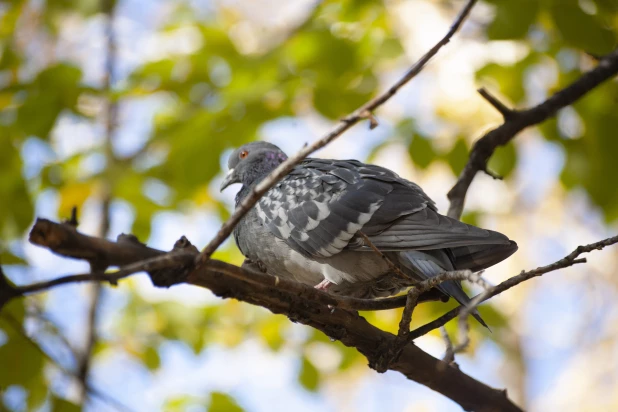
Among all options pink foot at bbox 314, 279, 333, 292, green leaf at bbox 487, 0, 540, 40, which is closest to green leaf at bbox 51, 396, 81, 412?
pink foot at bbox 314, 279, 333, 292

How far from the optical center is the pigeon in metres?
2.89

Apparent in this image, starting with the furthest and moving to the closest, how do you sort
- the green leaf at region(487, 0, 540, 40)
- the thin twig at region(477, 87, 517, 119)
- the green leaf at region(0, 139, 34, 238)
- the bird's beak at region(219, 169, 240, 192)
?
the bird's beak at region(219, 169, 240, 192) → the green leaf at region(0, 139, 34, 238) → the green leaf at region(487, 0, 540, 40) → the thin twig at region(477, 87, 517, 119)

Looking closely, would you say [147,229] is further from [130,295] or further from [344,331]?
[344,331]

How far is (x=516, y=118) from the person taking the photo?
11.1ft

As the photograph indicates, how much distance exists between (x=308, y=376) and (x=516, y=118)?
2622 mm

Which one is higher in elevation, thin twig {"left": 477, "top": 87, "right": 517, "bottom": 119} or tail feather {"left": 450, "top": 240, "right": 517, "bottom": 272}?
thin twig {"left": 477, "top": 87, "right": 517, "bottom": 119}

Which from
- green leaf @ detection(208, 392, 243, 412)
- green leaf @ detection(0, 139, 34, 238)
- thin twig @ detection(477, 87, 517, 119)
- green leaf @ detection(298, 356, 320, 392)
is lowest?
green leaf @ detection(208, 392, 243, 412)

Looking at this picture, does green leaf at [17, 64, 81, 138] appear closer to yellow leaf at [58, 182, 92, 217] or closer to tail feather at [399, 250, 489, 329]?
yellow leaf at [58, 182, 92, 217]

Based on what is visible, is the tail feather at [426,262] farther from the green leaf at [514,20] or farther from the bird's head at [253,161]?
the bird's head at [253,161]

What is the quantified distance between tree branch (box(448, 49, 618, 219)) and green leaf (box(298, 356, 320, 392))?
216cm

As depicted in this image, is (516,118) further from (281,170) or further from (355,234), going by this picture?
(281,170)

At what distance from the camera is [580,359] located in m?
A: 10.3

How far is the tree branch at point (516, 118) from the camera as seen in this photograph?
301cm

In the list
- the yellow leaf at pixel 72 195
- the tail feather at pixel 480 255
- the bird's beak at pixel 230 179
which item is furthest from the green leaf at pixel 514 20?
the yellow leaf at pixel 72 195
